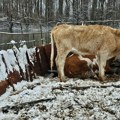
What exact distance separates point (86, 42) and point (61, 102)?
2713 millimetres

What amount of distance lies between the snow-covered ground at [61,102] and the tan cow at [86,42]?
3.54ft

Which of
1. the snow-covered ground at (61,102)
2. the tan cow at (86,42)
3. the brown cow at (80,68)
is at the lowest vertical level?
the snow-covered ground at (61,102)

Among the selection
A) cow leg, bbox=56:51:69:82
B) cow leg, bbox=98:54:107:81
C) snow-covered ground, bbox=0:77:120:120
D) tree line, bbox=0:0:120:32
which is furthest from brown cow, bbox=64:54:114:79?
tree line, bbox=0:0:120:32

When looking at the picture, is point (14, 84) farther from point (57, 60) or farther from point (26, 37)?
point (26, 37)

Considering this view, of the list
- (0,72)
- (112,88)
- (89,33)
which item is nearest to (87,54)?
(89,33)

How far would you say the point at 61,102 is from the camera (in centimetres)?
635

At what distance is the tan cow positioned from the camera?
851 centimetres

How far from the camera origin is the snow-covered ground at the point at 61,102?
5.83 metres

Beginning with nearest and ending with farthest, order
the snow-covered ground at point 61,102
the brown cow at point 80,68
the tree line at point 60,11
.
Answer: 1. the snow-covered ground at point 61,102
2. the brown cow at point 80,68
3. the tree line at point 60,11

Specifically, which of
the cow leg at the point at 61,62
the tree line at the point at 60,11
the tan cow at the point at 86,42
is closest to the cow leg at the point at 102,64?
the tan cow at the point at 86,42

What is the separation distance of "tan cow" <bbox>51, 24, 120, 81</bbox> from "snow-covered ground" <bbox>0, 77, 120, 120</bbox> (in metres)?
1.08

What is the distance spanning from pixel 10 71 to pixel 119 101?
2.54m

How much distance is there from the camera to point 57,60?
867cm

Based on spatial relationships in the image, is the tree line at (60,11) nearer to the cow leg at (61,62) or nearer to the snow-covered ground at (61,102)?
the cow leg at (61,62)
